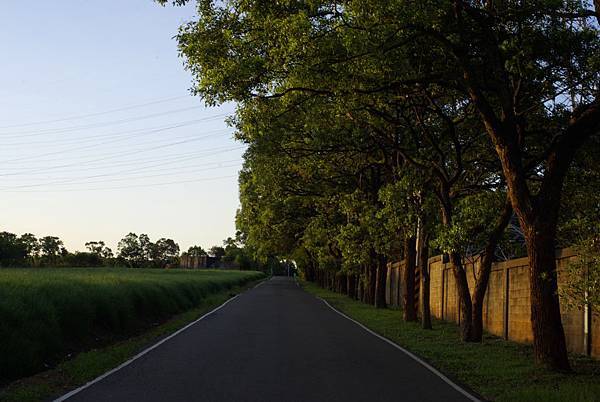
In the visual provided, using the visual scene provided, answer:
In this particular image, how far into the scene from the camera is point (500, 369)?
12047 mm

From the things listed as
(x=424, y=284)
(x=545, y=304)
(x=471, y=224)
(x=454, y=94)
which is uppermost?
(x=454, y=94)

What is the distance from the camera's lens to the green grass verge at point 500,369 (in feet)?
31.2

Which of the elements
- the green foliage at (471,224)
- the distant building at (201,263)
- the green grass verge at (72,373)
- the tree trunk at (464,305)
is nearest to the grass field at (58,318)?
the green grass verge at (72,373)

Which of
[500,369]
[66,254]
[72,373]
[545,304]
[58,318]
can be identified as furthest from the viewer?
[66,254]

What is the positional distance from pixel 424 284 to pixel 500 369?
1036 cm

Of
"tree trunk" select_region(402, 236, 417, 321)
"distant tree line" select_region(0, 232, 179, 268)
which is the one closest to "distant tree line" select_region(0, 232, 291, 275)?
"distant tree line" select_region(0, 232, 179, 268)

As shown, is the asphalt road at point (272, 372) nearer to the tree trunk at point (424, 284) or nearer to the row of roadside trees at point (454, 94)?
the row of roadside trees at point (454, 94)

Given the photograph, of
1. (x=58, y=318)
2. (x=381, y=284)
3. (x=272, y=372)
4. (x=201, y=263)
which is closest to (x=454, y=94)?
(x=272, y=372)

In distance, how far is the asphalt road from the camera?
29.8 feet

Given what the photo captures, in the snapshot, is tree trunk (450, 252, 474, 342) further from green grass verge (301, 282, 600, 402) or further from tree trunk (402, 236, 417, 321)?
tree trunk (402, 236, 417, 321)

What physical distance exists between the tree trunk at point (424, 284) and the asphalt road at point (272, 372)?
359 centimetres

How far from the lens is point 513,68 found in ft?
40.0

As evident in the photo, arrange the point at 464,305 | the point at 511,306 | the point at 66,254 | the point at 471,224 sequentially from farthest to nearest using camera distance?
the point at 66,254 < the point at 511,306 < the point at 464,305 < the point at 471,224

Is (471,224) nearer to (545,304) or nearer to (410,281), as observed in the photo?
(545,304)
